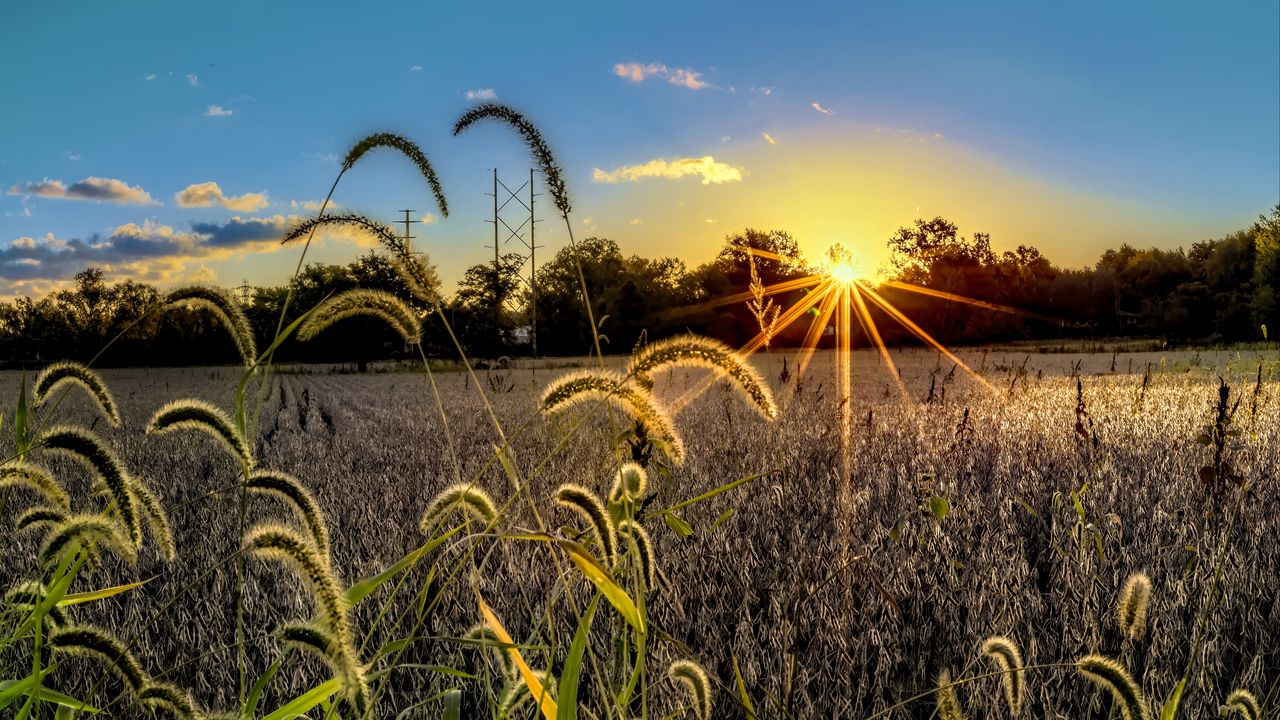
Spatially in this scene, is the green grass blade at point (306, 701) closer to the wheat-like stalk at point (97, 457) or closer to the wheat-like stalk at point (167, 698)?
the wheat-like stalk at point (167, 698)

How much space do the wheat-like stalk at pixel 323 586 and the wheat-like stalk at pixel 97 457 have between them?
0.38 meters

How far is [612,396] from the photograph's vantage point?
1583 millimetres

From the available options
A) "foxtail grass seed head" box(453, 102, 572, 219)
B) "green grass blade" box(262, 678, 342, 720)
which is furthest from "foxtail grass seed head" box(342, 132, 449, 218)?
"green grass blade" box(262, 678, 342, 720)

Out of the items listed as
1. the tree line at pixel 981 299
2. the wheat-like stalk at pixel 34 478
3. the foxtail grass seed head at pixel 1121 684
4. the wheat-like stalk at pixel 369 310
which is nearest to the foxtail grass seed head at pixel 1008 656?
the foxtail grass seed head at pixel 1121 684

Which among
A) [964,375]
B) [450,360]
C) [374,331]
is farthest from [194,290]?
[450,360]

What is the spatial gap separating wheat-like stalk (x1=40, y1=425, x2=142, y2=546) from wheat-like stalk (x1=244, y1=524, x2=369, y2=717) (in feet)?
1.24

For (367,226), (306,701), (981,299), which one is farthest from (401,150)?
(981,299)

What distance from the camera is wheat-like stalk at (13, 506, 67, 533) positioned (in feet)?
6.21

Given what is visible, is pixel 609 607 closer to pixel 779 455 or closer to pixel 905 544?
pixel 905 544

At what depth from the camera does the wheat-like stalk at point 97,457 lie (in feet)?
4.78

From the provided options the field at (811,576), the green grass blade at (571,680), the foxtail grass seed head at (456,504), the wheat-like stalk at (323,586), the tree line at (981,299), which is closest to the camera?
the wheat-like stalk at (323,586)

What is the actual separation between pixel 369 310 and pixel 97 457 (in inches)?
23.7

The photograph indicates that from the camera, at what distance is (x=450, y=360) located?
32.3m

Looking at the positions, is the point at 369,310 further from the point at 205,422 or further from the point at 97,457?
the point at 97,457
